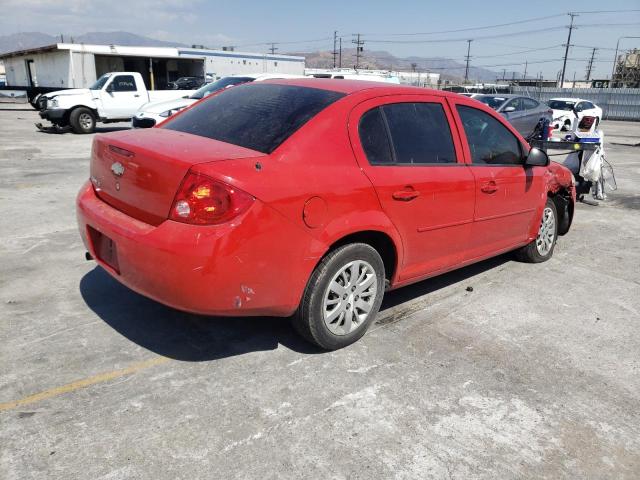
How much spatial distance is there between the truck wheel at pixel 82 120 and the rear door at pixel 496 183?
1429 centimetres

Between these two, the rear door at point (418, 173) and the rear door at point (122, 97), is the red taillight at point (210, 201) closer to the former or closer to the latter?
the rear door at point (418, 173)

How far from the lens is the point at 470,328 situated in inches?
152

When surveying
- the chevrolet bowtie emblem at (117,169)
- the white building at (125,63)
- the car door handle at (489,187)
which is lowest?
the car door handle at (489,187)

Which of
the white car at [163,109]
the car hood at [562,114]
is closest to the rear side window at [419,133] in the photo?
the white car at [163,109]

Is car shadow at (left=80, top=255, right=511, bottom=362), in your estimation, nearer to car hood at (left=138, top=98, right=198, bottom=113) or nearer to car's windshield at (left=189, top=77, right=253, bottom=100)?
→ car hood at (left=138, top=98, right=198, bottom=113)

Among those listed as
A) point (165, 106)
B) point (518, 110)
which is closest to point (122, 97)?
point (165, 106)

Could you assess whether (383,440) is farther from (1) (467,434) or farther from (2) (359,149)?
(2) (359,149)

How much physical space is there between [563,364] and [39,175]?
8583 millimetres

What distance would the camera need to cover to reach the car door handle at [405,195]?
11.2 ft

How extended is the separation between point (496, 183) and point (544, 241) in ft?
4.82

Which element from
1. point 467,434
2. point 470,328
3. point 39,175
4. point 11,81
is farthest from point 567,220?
point 11,81

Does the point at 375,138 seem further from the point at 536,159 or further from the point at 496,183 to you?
the point at 536,159

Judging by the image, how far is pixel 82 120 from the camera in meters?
15.8

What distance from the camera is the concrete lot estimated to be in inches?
96.0
